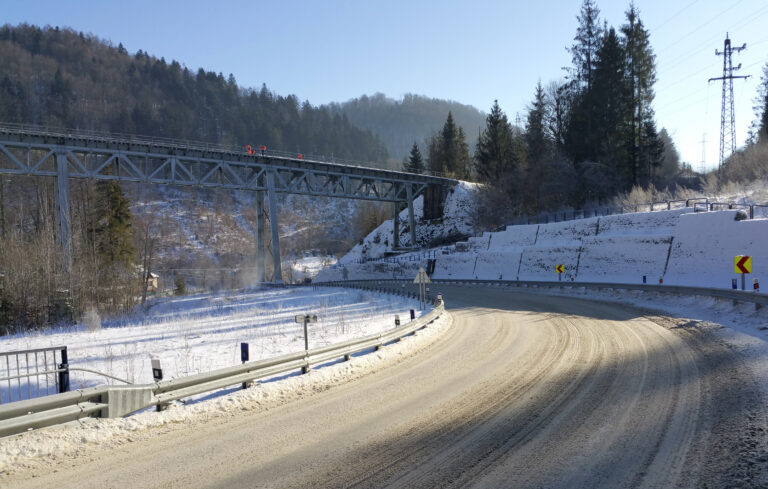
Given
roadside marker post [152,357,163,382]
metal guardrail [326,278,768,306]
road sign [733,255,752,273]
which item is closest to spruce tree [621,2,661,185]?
metal guardrail [326,278,768,306]

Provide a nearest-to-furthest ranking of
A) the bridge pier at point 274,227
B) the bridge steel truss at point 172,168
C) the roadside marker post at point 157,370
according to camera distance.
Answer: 1. the roadside marker post at point 157,370
2. the bridge steel truss at point 172,168
3. the bridge pier at point 274,227

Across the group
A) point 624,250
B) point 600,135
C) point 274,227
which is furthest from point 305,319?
point 600,135

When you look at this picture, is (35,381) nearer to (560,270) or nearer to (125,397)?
(125,397)

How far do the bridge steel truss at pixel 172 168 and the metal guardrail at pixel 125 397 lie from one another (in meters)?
27.1

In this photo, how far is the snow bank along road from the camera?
5070 millimetres

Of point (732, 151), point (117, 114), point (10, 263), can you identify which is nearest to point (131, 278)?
point (10, 263)

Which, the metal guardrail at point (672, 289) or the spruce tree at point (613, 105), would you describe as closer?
the metal guardrail at point (672, 289)

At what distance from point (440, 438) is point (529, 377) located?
12.1 feet

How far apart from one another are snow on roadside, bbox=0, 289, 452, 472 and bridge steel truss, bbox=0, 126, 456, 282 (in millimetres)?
27266

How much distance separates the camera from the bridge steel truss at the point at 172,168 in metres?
37.2

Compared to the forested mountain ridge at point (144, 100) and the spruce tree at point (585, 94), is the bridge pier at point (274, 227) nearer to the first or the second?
the spruce tree at point (585, 94)

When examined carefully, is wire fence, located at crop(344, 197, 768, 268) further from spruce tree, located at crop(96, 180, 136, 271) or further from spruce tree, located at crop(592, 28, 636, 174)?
spruce tree, located at crop(96, 180, 136, 271)

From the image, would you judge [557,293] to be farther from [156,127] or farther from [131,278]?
[156,127]

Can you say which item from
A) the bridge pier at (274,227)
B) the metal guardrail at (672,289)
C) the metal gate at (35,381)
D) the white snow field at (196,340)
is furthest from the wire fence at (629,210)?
the metal gate at (35,381)
